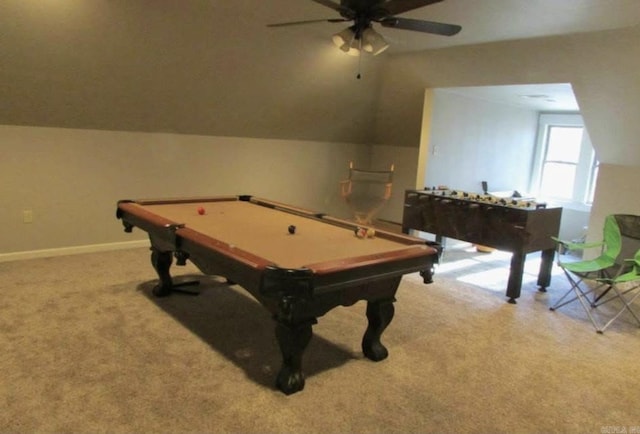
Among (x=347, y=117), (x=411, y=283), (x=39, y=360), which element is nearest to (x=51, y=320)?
(x=39, y=360)

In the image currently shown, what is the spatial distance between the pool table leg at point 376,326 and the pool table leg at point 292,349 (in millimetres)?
499

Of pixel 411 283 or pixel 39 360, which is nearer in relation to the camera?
pixel 39 360

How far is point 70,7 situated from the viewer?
344 centimetres

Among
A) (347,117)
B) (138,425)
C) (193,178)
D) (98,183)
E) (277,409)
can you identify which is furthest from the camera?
(347,117)

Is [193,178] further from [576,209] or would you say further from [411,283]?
[576,209]

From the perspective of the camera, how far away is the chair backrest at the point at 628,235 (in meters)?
3.75

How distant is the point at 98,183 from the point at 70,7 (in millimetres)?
1754

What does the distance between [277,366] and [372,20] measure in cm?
212

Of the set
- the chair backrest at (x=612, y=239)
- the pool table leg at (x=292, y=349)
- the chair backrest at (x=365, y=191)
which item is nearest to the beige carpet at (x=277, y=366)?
the pool table leg at (x=292, y=349)

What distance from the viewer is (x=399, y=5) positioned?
255cm

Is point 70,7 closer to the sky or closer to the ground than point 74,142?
closer to the sky

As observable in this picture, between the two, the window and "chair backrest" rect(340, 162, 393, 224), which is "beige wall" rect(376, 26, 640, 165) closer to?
"chair backrest" rect(340, 162, 393, 224)

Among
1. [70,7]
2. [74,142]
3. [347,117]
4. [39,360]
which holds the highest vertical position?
[70,7]

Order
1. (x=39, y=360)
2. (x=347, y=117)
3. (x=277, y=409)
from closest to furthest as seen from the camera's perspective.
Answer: (x=277, y=409) < (x=39, y=360) < (x=347, y=117)
